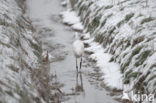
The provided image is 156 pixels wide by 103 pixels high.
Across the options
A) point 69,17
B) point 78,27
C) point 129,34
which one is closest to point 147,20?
point 129,34

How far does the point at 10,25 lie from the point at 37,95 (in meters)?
3.47

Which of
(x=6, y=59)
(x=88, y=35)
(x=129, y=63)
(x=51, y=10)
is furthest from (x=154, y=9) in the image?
(x=51, y=10)

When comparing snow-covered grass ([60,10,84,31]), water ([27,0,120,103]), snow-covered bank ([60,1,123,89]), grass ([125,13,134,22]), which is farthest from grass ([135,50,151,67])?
snow-covered grass ([60,10,84,31])

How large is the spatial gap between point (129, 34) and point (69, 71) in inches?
71.6

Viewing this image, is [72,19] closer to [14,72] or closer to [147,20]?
[147,20]

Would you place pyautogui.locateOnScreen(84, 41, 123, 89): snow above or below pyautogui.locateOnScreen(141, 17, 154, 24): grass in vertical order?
below

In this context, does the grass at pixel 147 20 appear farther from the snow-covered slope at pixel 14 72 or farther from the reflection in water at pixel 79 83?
the snow-covered slope at pixel 14 72

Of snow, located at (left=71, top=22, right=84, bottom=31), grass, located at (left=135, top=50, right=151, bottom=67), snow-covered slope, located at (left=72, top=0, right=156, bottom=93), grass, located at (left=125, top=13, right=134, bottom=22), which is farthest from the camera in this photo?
snow, located at (left=71, top=22, right=84, bottom=31)

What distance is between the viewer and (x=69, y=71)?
7.18 metres

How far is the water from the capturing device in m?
5.74

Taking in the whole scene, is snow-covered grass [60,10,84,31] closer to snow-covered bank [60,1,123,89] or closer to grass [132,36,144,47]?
snow-covered bank [60,1,123,89]

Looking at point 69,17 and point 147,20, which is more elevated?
point 69,17

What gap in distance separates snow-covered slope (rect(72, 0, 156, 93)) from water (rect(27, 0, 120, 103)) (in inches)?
26.9

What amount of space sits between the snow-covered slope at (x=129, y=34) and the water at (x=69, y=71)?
2.24 ft
